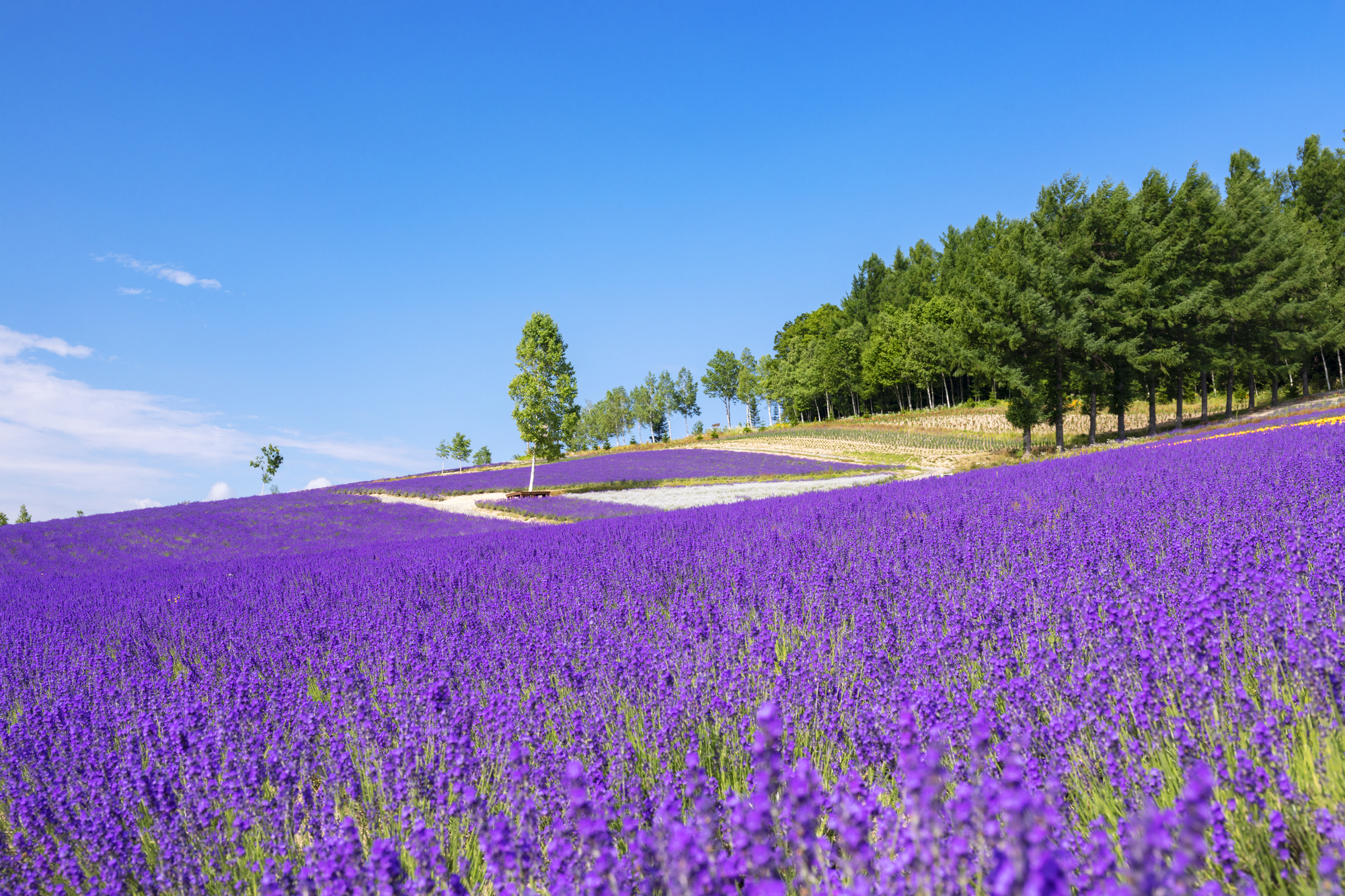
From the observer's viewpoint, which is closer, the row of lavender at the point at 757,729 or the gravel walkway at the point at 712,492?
the row of lavender at the point at 757,729

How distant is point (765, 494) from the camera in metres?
19.0

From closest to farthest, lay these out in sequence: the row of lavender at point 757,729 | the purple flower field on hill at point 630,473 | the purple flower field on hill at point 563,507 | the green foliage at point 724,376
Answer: the row of lavender at point 757,729 → the purple flower field on hill at point 563,507 → the purple flower field on hill at point 630,473 → the green foliage at point 724,376

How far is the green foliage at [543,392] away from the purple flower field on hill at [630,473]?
195 centimetres

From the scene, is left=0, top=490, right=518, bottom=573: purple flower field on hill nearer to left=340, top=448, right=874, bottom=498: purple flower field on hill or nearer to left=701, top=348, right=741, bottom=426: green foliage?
left=340, top=448, right=874, bottom=498: purple flower field on hill

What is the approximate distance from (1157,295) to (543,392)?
26.6 meters

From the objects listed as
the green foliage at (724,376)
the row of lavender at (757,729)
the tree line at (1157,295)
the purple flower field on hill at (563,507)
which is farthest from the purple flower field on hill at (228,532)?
the green foliage at (724,376)

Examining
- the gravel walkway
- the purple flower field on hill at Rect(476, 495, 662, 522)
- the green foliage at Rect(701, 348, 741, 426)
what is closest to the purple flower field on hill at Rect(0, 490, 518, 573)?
the purple flower field on hill at Rect(476, 495, 662, 522)

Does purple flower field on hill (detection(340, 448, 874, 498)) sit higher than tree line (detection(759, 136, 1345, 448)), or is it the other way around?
tree line (detection(759, 136, 1345, 448))

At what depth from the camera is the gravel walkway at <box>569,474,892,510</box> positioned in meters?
18.7

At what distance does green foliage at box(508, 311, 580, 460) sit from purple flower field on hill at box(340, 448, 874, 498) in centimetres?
195

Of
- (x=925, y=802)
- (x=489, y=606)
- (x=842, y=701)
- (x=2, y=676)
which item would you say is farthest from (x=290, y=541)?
(x=925, y=802)

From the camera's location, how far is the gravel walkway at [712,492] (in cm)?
1873

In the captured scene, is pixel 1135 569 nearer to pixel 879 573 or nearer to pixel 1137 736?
pixel 879 573

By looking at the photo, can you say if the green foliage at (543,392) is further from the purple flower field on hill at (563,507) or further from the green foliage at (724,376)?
the green foliage at (724,376)
